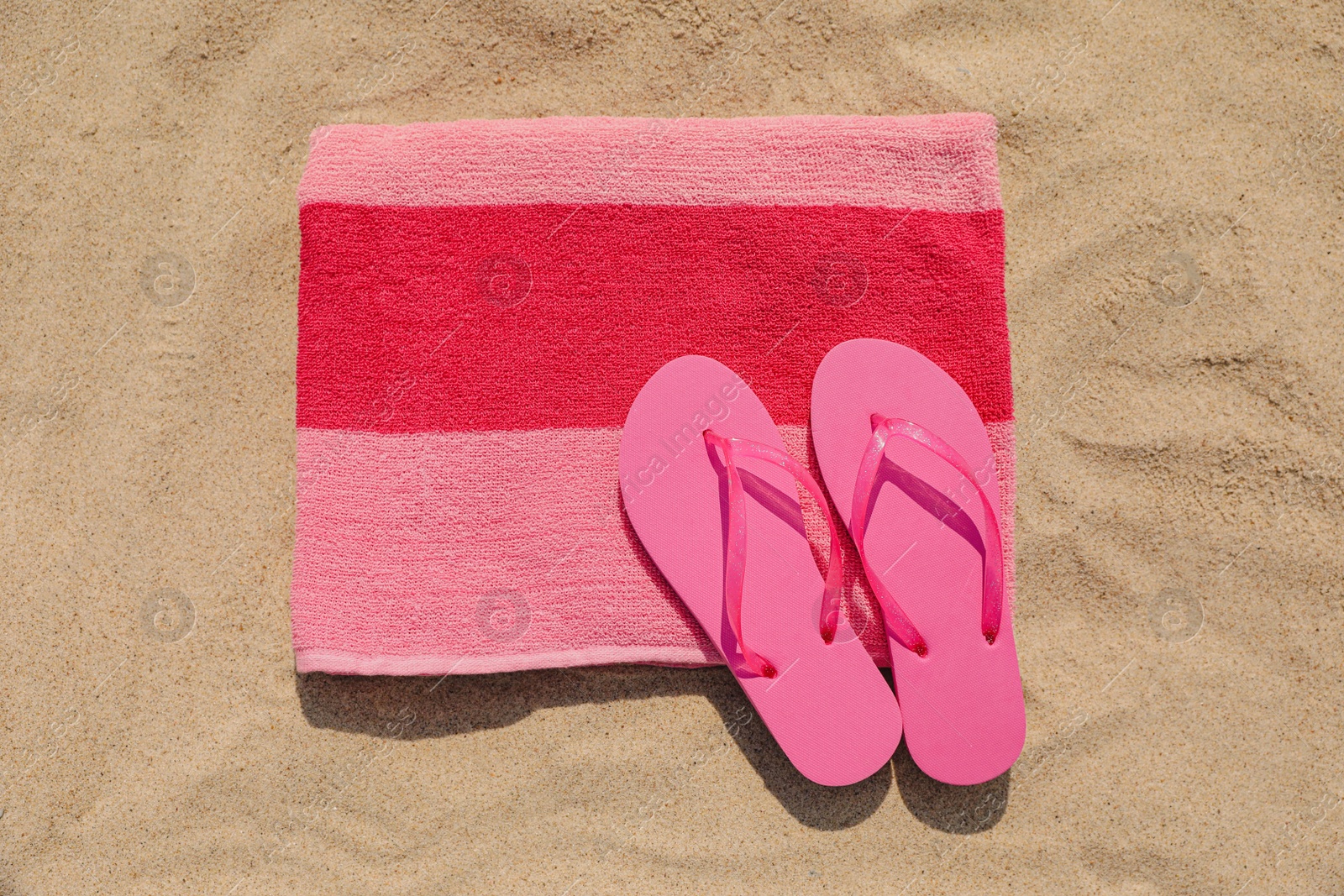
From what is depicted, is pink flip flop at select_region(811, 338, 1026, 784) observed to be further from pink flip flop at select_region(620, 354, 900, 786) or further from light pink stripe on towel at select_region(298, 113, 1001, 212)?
light pink stripe on towel at select_region(298, 113, 1001, 212)

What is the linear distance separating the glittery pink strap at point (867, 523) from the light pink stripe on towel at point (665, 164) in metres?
0.32

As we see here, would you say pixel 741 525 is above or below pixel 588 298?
below

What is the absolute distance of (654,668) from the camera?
1178 mm

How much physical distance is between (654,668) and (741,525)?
264 millimetres

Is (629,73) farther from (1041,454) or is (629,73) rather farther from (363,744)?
(363,744)

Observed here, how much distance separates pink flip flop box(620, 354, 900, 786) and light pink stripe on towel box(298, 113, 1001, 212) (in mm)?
263

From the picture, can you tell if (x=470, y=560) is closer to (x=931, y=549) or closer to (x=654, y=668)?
(x=654, y=668)

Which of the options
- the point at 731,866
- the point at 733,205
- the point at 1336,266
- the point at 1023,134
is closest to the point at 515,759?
the point at 731,866

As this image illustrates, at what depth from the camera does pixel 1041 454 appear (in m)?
1.19

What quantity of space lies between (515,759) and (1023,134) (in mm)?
1186

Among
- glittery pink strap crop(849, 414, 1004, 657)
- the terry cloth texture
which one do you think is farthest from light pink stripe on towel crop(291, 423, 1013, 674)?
glittery pink strap crop(849, 414, 1004, 657)

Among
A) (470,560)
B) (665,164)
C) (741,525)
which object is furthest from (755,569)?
(665,164)

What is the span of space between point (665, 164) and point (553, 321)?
0.88 feet

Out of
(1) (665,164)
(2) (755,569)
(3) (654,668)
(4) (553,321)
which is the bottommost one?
(3) (654,668)
